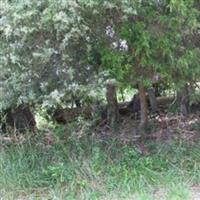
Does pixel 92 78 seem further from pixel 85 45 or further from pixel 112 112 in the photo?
pixel 112 112

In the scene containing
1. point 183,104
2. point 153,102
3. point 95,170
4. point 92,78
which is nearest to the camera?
point 92,78

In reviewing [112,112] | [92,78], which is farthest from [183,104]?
[92,78]

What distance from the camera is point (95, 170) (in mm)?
5359

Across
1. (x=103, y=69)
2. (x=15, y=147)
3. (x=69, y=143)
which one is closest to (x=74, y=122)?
(x=69, y=143)

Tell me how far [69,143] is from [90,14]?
1771 millimetres

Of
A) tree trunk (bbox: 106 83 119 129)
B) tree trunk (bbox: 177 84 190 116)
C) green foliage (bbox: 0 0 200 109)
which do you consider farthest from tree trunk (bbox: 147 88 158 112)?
green foliage (bbox: 0 0 200 109)

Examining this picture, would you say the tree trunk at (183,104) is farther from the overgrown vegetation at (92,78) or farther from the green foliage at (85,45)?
the green foliage at (85,45)

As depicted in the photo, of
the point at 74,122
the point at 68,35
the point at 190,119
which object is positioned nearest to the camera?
the point at 68,35

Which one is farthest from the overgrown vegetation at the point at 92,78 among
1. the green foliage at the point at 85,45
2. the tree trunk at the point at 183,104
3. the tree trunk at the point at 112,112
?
the tree trunk at the point at 183,104

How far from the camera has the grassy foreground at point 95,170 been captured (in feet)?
16.7

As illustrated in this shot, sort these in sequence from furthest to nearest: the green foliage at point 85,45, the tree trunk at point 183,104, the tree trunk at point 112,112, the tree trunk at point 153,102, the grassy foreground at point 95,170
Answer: the tree trunk at point 153,102 < the tree trunk at point 183,104 < the tree trunk at point 112,112 < the grassy foreground at point 95,170 < the green foliage at point 85,45

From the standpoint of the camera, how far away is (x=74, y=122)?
6453mm

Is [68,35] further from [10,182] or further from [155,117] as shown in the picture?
[155,117]

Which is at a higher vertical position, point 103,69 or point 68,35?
point 68,35
